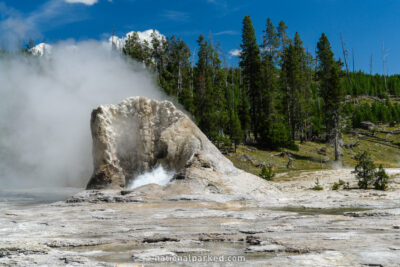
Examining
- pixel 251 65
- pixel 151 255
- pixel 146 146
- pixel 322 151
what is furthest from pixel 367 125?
pixel 151 255

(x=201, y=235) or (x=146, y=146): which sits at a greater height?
(x=146, y=146)

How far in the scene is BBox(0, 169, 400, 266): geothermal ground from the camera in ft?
15.0

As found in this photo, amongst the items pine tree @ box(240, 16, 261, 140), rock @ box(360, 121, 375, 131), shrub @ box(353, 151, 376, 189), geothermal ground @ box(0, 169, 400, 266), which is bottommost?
geothermal ground @ box(0, 169, 400, 266)

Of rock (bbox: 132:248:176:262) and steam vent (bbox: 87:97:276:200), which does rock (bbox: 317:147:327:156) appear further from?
rock (bbox: 132:248:176:262)

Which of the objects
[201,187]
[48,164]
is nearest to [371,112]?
[48,164]

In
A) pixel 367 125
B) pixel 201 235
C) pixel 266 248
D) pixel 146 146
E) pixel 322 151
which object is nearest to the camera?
pixel 266 248

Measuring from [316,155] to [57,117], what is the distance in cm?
2499

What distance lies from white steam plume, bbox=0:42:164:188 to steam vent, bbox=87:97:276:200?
7179 mm

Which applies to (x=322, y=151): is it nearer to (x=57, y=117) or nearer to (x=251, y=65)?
(x=251, y=65)

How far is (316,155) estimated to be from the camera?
38719 mm

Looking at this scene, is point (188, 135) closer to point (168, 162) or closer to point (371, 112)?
point (168, 162)

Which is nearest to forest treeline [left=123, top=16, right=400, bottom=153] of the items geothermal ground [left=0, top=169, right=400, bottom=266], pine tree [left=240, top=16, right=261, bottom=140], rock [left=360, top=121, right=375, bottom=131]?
pine tree [left=240, top=16, right=261, bottom=140]

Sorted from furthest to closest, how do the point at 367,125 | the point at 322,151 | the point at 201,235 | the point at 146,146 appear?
the point at 367,125 < the point at 322,151 < the point at 146,146 < the point at 201,235

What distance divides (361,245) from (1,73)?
120 ft
